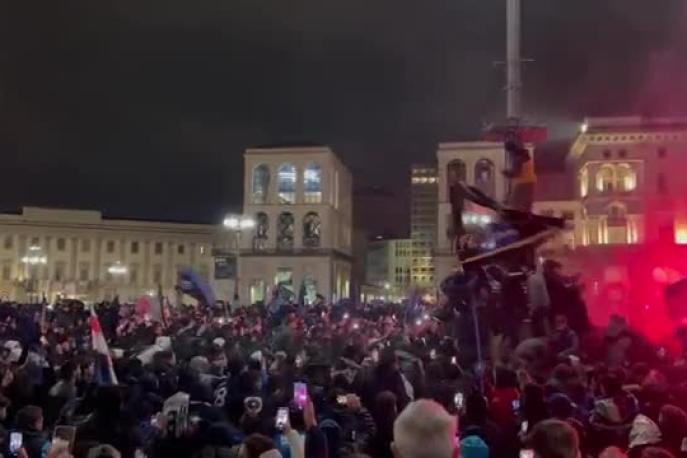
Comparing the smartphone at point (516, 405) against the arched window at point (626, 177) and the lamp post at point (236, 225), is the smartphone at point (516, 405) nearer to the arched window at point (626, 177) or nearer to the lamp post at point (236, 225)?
the lamp post at point (236, 225)

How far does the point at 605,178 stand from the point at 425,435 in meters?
64.9

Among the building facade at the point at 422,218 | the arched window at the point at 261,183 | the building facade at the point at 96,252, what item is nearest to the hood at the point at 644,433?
the arched window at the point at 261,183

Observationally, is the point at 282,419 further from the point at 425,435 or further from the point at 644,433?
the point at 425,435

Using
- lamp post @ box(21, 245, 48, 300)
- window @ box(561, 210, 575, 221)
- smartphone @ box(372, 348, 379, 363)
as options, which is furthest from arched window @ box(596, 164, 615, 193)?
smartphone @ box(372, 348, 379, 363)

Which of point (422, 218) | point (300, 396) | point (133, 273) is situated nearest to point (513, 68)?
point (300, 396)

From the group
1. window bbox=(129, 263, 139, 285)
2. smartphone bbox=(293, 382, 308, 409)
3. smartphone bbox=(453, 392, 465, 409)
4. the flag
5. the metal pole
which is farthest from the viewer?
window bbox=(129, 263, 139, 285)

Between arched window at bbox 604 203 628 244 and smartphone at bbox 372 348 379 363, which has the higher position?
arched window at bbox 604 203 628 244

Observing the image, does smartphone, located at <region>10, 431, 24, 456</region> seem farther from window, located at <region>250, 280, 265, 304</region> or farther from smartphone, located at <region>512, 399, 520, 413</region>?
window, located at <region>250, 280, 265, 304</region>

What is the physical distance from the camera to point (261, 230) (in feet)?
273

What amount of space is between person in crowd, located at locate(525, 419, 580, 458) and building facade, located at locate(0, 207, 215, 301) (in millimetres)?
89834

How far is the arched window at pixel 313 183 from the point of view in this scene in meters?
83.0

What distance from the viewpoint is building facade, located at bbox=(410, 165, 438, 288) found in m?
105

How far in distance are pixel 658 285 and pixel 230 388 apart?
20.6m

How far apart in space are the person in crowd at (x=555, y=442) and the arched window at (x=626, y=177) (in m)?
62.8
